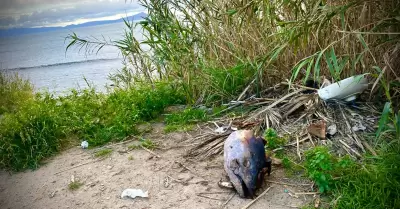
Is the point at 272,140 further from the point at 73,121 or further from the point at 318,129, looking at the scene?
the point at 73,121

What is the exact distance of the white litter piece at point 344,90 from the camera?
3.26 metres

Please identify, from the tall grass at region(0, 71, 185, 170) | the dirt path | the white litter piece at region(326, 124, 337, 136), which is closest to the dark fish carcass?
the dirt path

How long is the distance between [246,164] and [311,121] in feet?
3.70

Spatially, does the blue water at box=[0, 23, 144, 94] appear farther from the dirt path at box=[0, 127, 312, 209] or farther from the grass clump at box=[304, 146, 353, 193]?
the grass clump at box=[304, 146, 353, 193]

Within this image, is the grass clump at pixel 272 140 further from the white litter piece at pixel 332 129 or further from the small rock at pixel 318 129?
the white litter piece at pixel 332 129

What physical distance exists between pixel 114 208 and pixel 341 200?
157 centimetres

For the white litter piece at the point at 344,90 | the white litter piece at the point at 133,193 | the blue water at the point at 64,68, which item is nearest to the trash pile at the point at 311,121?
the white litter piece at the point at 344,90

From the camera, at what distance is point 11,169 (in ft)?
11.2

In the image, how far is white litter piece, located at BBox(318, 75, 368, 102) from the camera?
326cm

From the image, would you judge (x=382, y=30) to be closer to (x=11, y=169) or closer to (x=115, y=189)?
(x=115, y=189)

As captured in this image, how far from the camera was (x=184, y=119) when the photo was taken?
398 cm

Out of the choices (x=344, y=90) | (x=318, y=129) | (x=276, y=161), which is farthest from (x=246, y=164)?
(x=344, y=90)

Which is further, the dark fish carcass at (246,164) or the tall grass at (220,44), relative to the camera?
the tall grass at (220,44)

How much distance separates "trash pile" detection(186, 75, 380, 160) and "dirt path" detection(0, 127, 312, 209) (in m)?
0.29
